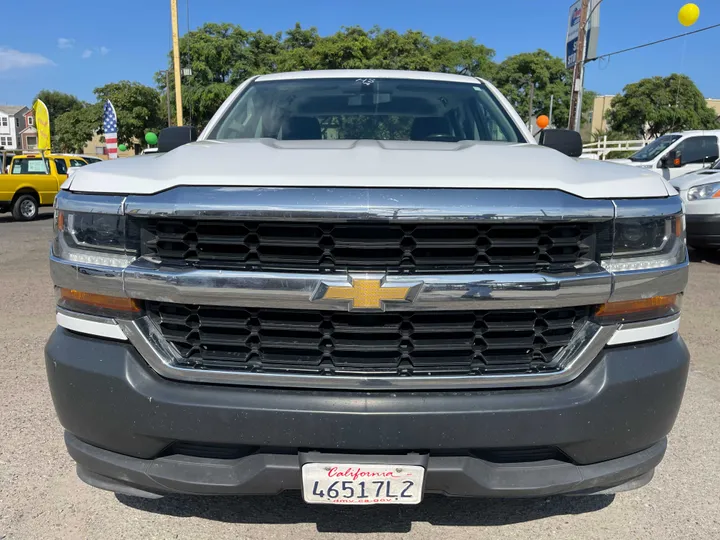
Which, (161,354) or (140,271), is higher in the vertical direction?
(140,271)

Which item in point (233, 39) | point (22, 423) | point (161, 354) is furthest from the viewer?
point (233, 39)

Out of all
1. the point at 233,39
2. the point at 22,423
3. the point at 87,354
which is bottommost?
the point at 22,423

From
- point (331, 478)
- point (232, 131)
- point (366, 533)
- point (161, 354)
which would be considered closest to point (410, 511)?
point (366, 533)

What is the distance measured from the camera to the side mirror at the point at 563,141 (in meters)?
3.20

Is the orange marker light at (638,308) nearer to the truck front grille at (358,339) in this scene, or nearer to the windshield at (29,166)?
the truck front grille at (358,339)

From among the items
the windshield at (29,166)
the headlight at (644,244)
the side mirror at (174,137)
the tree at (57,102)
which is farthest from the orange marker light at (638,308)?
the tree at (57,102)

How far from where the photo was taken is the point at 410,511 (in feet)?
8.24

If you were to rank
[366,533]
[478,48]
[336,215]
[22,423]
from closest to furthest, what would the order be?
[336,215]
[366,533]
[22,423]
[478,48]

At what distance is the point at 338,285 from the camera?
1.80m

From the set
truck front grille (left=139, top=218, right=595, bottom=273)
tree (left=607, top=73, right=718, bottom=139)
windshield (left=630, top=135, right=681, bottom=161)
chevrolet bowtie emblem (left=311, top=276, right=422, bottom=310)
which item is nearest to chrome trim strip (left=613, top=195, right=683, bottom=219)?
truck front grille (left=139, top=218, right=595, bottom=273)

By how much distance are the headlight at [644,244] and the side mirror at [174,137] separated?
2319 millimetres

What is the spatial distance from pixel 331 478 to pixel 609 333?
3.21 ft

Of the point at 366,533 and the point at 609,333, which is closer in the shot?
the point at 609,333

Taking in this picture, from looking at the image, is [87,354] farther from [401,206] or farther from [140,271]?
[401,206]
